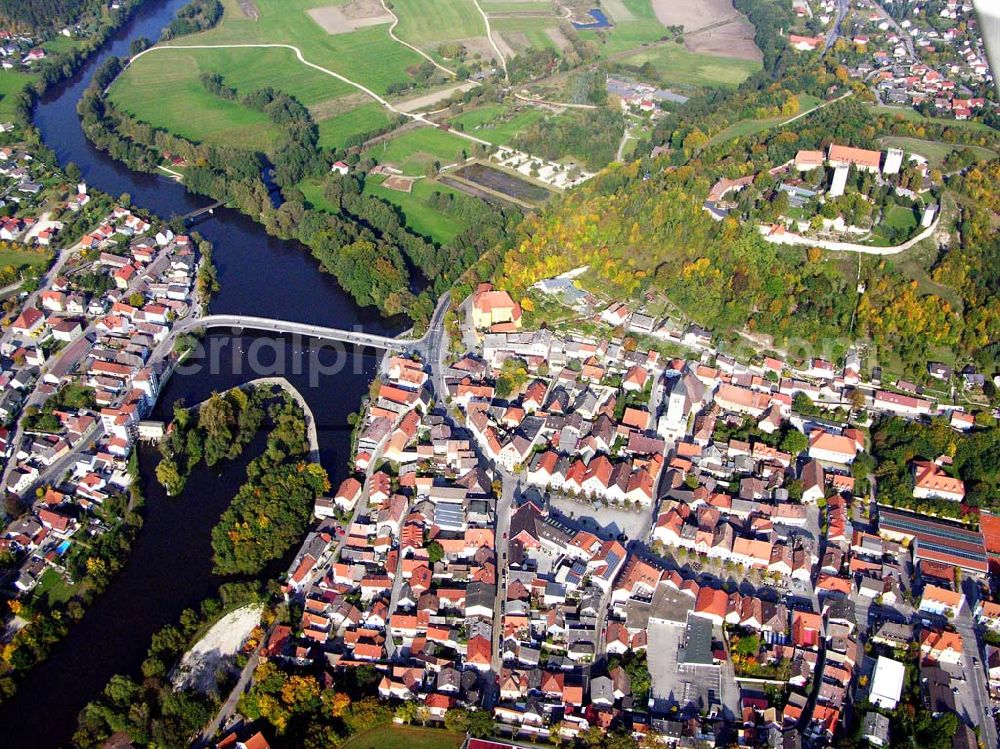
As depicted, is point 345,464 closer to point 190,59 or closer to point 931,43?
point 190,59

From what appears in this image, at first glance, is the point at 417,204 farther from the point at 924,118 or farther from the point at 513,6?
the point at 513,6

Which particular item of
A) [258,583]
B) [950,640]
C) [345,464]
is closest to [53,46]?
[345,464]

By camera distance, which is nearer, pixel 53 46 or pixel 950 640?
pixel 950 640

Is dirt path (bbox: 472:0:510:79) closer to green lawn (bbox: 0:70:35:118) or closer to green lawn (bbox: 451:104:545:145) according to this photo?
green lawn (bbox: 451:104:545:145)

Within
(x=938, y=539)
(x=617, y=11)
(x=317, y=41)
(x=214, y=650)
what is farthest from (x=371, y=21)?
(x=938, y=539)

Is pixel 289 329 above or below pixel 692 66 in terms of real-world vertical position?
below

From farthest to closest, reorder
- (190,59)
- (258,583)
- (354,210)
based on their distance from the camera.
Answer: (190,59) → (354,210) → (258,583)
